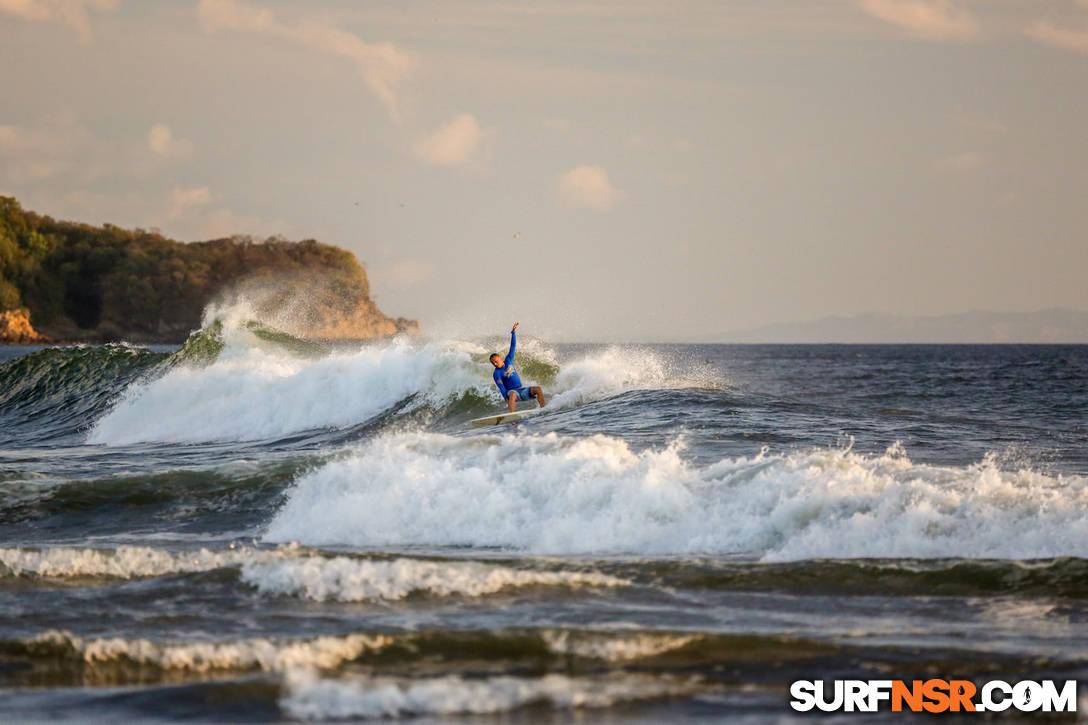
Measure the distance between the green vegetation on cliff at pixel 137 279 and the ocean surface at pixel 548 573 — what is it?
4562 inches

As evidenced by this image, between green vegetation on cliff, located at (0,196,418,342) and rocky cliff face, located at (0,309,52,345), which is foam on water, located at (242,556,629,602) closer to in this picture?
green vegetation on cliff, located at (0,196,418,342)

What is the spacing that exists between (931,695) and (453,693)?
9.29 feet

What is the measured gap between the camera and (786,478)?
37.8 ft

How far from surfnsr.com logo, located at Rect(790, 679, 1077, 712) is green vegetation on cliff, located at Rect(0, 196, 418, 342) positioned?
12433 centimetres

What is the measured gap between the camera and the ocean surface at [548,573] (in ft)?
21.8

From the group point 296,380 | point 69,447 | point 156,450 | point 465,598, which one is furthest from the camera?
point 296,380

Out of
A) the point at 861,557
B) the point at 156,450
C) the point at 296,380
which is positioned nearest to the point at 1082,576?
the point at 861,557

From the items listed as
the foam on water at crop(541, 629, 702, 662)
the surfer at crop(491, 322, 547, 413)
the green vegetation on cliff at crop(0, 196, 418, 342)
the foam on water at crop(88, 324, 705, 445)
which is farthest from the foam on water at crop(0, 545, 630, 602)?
the green vegetation on cliff at crop(0, 196, 418, 342)

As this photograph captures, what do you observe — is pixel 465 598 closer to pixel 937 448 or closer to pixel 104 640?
pixel 104 640

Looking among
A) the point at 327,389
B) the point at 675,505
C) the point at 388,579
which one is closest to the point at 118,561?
the point at 388,579

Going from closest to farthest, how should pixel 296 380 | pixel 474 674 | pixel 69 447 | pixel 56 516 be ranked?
pixel 474 674, pixel 56 516, pixel 69 447, pixel 296 380

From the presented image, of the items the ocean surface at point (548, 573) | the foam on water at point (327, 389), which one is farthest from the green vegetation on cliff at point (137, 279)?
the ocean surface at point (548, 573)

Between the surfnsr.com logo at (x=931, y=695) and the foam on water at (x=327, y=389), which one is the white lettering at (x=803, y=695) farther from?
the foam on water at (x=327, y=389)

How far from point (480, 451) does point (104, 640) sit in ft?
22.9
